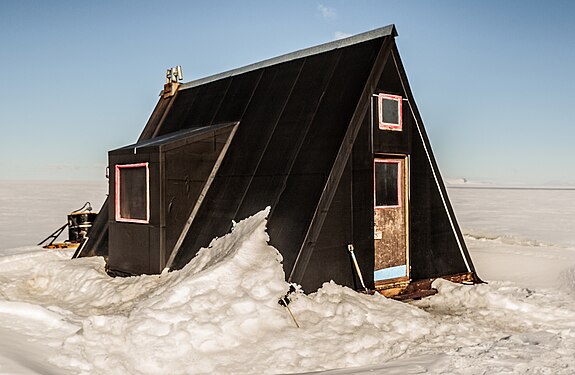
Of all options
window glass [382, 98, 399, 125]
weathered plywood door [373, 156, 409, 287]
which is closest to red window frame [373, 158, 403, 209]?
weathered plywood door [373, 156, 409, 287]

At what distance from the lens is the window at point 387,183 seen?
8.91 meters

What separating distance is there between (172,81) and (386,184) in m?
7.78

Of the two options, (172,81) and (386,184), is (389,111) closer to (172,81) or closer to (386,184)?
(386,184)

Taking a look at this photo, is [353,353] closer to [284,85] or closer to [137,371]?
[137,371]

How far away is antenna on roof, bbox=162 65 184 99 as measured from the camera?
45.8 feet

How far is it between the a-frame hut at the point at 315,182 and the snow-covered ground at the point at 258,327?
0.52 meters

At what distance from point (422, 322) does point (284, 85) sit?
5.36m

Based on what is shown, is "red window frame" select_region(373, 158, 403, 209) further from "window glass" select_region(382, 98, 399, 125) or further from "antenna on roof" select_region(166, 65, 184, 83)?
"antenna on roof" select_region(166, 65, 184, 83)

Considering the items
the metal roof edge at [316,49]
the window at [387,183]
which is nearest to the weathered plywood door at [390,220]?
the window at [387,183]

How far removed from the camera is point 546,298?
29.7ft

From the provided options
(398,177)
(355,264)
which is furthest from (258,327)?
(398,177)

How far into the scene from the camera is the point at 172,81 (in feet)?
46.1

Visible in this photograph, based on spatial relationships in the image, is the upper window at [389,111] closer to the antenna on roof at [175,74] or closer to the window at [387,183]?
the window at [387,183]

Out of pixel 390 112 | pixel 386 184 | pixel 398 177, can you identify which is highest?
pixel 390 112
